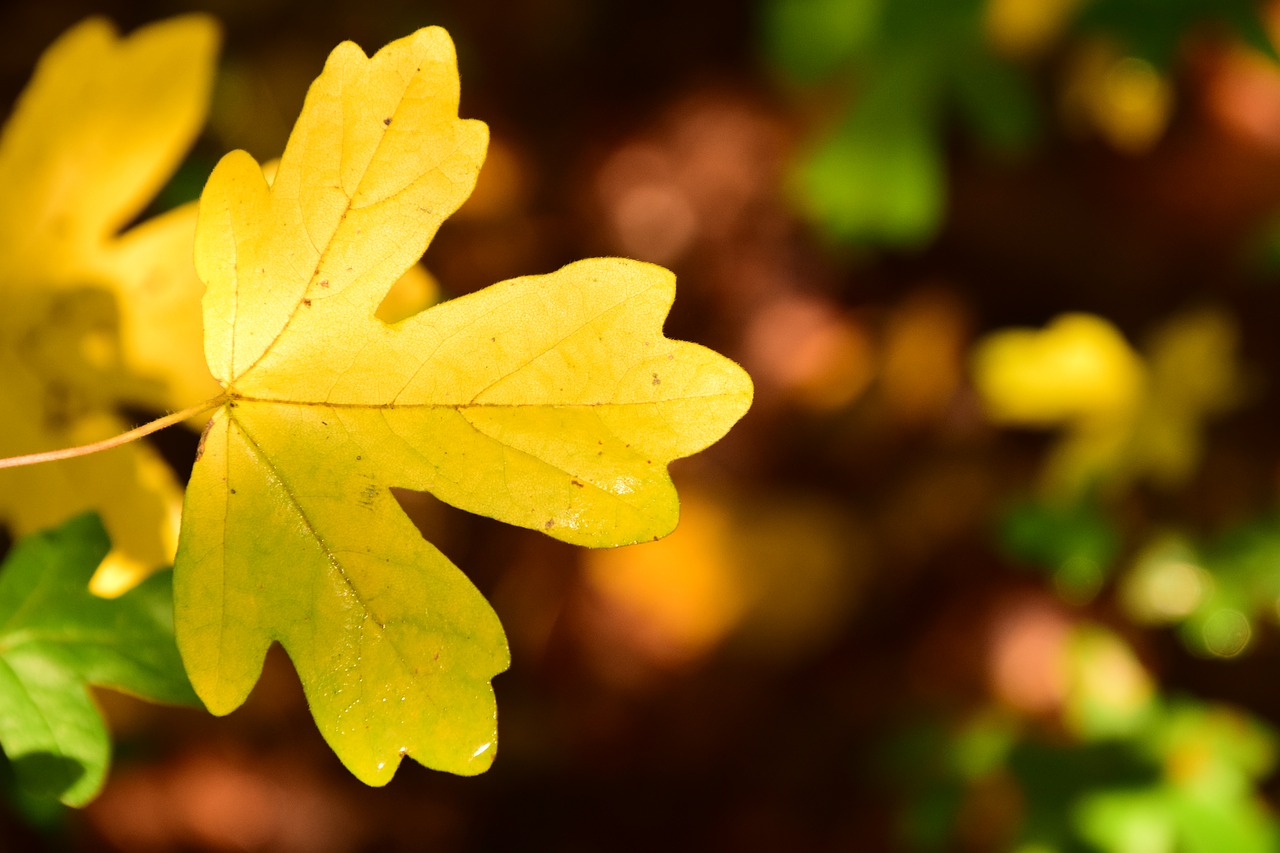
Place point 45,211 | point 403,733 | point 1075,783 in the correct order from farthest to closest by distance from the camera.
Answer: point 1075,783 → point 45,211 → point 403,733

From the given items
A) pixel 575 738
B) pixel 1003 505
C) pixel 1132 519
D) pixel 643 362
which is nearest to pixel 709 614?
pixel 575 738

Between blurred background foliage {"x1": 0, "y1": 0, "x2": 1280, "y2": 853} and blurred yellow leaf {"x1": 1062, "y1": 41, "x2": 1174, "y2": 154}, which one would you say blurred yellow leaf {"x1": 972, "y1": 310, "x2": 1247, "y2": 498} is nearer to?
blurred background foliage {"x1": 0, "y1": 0, "x2": 1280, "y2": 853}

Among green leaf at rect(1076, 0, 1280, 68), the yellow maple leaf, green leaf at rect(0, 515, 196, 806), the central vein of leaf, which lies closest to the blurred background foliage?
green leaf at rect(1076, 0, 1280, 68)

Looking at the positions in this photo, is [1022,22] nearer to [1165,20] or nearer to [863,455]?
[1165,20]

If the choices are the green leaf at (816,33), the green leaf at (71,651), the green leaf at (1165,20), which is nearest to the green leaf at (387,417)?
the green leaf at (71,651)

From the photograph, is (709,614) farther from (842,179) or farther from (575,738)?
(842,179)

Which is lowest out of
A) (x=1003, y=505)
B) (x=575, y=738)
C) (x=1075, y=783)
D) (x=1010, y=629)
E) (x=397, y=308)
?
(x=575, y=738)

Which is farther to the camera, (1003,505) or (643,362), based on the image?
(1003,505)

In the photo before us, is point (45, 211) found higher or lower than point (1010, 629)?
higher
